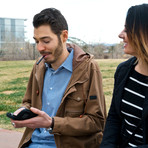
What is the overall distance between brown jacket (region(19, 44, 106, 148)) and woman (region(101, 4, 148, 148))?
0.17 m

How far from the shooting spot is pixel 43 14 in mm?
2371

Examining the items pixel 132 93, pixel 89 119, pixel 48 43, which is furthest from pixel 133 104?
pixel 48 43

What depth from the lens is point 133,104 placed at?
1.89 metres

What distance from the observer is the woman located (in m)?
1.79

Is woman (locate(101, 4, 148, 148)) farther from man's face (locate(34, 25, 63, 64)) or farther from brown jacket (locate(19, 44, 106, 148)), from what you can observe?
man's face (locate(34, 25, 63, 64))

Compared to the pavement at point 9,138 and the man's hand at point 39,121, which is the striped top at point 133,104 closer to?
the man's hand at point 39,121

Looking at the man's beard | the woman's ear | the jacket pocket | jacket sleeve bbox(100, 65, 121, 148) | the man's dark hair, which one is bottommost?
jacket sleeve bbox(100, 65, 121, 148)

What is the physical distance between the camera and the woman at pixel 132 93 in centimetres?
179

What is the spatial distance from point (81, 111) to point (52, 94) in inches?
12.0

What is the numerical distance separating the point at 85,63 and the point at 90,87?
0.23 meters

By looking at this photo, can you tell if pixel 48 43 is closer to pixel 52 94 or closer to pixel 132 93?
pixel 52 94

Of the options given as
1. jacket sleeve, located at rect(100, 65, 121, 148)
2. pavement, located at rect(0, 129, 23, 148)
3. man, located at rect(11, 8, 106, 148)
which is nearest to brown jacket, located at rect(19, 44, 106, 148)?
man, located at rect(11, 8, 106, 148)

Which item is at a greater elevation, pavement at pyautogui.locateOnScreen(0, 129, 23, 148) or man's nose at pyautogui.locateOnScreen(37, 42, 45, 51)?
man's nose at pyautogui.locateOnScreen(37, 42, 45, 51)

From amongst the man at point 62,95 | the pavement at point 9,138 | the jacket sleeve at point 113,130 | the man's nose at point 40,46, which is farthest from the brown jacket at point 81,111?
the pavement at point 9,138
